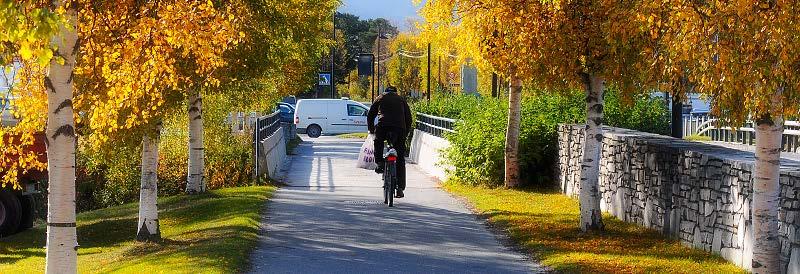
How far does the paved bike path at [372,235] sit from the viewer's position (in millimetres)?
11688

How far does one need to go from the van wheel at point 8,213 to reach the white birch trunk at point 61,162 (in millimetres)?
10462

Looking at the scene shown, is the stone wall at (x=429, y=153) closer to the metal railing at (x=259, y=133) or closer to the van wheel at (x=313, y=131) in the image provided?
the metal railing at (x=259, y=133)

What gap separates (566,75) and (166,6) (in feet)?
15.9

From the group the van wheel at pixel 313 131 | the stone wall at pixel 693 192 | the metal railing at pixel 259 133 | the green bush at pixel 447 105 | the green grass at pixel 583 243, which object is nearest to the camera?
the stone wall at pixel 693 192

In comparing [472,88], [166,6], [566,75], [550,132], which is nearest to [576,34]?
[566,75]

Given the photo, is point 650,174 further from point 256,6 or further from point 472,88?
point 472,88

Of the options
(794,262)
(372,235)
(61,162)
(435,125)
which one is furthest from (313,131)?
(794,262)

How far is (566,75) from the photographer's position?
13961 mm

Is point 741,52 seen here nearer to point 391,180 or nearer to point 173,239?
point 173,239

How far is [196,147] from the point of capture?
21094 millimetres

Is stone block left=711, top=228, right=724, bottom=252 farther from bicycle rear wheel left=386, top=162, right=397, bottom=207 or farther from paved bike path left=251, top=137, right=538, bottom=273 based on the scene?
bicycle rear wheel left=386, top=162, right=397, bottom=207

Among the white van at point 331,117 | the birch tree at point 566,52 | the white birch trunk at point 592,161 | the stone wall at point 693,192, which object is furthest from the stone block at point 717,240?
the white van at point 331,117

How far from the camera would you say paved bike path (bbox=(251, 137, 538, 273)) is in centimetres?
1169

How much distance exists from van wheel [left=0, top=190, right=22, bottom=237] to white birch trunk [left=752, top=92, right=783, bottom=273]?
13.5 meters
